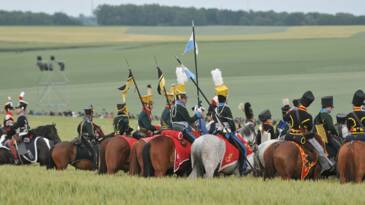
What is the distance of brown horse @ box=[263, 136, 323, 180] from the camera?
2058cm

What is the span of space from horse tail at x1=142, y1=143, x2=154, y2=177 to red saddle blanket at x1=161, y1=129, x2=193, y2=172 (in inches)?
18.1

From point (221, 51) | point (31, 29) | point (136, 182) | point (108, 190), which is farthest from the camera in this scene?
point (31, 29)

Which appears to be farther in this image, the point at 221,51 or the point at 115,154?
the point at 221,51

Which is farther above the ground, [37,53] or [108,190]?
[108,190]

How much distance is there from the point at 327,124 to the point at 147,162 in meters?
3.80

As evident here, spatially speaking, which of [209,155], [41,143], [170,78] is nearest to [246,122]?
[209,155]

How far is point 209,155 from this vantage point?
2164cm

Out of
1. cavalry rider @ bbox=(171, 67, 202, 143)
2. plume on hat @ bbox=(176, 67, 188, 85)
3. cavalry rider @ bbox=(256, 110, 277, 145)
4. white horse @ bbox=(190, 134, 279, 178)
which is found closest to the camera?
white horse @ bbox=(190, 134, 279, 178)

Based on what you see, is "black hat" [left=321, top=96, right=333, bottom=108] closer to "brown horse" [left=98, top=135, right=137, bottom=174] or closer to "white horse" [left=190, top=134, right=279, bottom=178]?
"white horse" [left=190, top=134, right=279, bottom=178]

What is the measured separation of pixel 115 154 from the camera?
23484 millimetres

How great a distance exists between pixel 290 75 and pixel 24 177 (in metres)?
62.2

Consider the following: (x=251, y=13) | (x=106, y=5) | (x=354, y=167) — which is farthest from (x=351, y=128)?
(x=106, y=5)

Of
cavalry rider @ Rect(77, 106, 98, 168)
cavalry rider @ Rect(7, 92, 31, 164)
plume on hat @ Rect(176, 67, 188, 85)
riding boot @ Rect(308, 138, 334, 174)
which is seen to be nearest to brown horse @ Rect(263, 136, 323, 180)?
riding boot @ Rect(308, 138, 334, 174)

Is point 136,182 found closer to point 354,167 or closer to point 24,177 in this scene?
point 24,177
